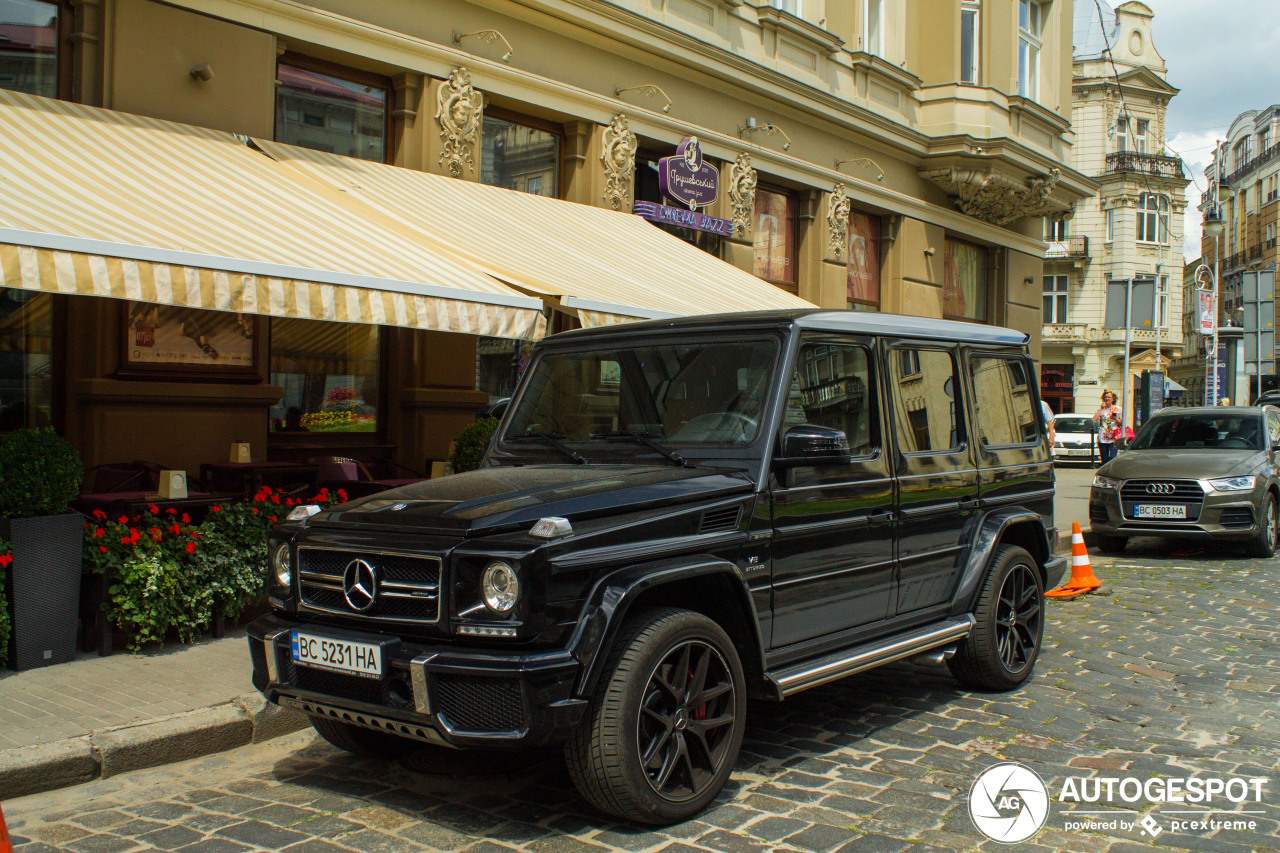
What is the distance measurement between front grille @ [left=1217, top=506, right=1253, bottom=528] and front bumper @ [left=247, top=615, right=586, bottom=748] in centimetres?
1014

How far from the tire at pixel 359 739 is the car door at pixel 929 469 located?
8.00ft

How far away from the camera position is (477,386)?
38.1ft

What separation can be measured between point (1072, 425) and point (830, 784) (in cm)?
2963

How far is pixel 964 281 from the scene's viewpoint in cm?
2038

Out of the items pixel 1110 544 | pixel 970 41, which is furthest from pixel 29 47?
pixel 970 41

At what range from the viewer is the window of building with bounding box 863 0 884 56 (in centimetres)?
1741

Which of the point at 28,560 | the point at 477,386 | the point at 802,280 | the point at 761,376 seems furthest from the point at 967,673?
the point at 802,280

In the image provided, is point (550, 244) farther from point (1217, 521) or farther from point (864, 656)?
point (1217, 521)

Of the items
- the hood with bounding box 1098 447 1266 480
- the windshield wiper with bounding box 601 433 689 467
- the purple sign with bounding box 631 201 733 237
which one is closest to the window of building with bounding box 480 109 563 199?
the purple sign with bounding box 631 201 733 237

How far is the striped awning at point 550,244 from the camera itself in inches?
Result: 321

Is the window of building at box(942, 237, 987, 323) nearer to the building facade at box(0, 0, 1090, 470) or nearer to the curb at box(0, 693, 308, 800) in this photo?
the building facade at box(0, 0, 1090, 470)

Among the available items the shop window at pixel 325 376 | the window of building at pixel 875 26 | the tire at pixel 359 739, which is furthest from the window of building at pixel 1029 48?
the tire at pixel 359 739

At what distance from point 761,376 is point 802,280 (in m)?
12.0

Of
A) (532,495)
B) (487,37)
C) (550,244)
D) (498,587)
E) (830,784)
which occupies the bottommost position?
(830,784)
